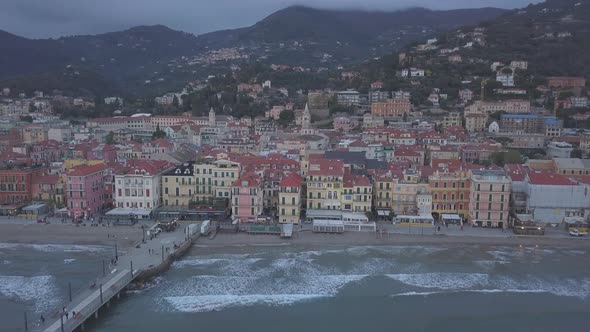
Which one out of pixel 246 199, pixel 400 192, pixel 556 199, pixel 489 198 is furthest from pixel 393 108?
pixel 246 199

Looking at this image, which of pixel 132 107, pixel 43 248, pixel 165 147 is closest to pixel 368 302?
pixel 43 248

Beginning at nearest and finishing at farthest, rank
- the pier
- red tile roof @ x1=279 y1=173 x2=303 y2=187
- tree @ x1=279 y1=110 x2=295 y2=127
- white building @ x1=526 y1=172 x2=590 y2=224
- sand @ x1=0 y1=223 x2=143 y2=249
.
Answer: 1. the pier
2. sand @ x1=0 y1=223 x2=143 y2=249
3. white building @ x1=526 y1=172 x2=590 y2=224
4. red tile roof @ x1=279 y1=173 x2=303 y2=187
5. tree @ x1=279 y1=110 x2=295 y2=127

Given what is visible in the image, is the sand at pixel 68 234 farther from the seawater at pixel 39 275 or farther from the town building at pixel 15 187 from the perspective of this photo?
the town building at pixel 15 187

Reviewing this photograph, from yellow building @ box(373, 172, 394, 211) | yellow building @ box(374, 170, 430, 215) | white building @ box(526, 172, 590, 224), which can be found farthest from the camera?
yellow building @ box(373, 172, 394, 211)

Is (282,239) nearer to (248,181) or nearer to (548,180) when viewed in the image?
(248,181)

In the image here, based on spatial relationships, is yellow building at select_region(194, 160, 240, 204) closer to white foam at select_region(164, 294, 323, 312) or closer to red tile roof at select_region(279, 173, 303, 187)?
red tile roof at select_region(279, 173, 303, 187)

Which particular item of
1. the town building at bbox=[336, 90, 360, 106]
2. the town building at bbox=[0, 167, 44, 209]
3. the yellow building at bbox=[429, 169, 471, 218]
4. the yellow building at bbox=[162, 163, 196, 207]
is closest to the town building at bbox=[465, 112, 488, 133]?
the town building at bbox=[336, 90, 360, 106]

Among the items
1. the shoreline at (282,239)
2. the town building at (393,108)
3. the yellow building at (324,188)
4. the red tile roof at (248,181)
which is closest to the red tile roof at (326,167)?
the yellow building at (324,188)

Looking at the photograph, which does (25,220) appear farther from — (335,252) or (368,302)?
(368,302)
